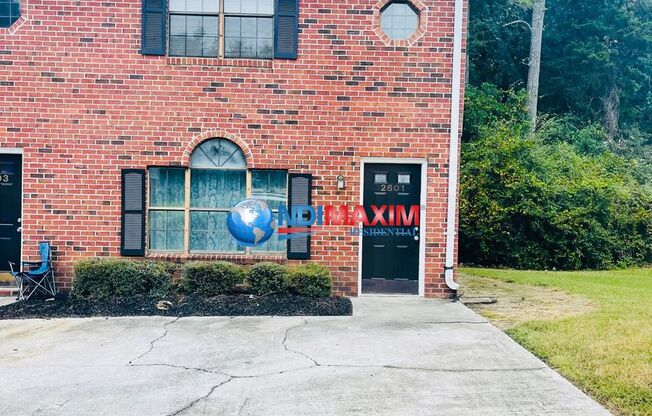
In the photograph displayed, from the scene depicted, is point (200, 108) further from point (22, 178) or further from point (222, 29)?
point (22, 178)

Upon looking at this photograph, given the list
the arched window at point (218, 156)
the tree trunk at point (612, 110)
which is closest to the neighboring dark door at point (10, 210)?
the arched window at point (218, 156)

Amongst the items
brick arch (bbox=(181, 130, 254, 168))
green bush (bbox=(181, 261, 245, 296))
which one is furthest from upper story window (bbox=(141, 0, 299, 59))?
green bush (bbox=(181, 261, 245, 296))

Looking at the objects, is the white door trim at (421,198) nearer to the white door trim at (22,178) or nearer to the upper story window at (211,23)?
the upper story window at (211,23)

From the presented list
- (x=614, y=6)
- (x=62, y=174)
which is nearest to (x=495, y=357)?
(x=62, y=174)

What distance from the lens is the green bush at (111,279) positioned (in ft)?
27.5

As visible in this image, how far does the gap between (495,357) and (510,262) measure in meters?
9.30

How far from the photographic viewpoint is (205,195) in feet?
30.0

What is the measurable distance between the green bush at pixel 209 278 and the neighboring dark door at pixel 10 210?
2920 mm

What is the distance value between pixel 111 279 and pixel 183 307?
1.28 meters

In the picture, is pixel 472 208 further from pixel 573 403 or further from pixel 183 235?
pixel 573 403

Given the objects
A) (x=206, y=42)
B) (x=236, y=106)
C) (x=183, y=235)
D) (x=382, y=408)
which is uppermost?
(x=206, y=42)

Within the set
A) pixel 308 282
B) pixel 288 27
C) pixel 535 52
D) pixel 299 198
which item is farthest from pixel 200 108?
pixel 535 52

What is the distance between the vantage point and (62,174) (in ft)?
29.2

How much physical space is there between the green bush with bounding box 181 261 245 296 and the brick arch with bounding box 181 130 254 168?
65.7 inches
